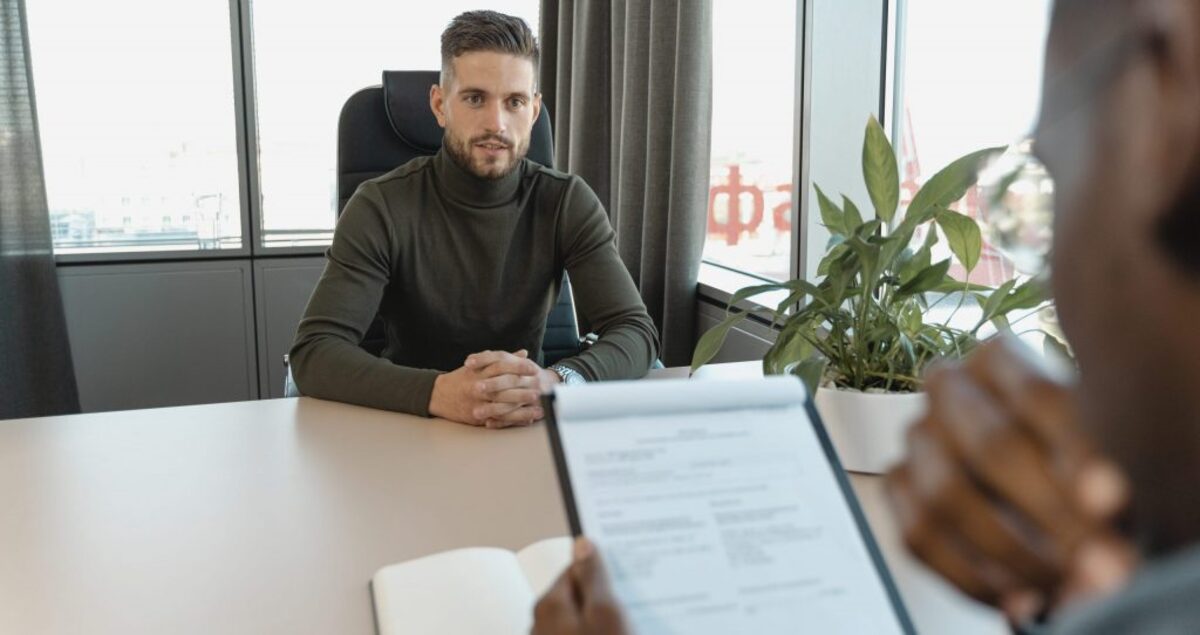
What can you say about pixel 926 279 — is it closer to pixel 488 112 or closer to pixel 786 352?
pixel 786 352

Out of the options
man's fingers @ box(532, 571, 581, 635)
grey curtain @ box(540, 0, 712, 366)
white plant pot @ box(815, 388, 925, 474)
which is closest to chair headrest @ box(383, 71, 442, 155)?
grey curtain @ box(540, 0, 712, 366)

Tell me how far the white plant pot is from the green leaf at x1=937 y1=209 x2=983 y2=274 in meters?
0.18

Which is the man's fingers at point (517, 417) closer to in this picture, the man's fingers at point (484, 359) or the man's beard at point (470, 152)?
the man's fingers at point (484, 359)

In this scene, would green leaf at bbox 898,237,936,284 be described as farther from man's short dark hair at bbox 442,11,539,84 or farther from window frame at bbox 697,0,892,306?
window frame at bbox 697,0,892,306

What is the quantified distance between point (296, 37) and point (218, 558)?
10.0ft

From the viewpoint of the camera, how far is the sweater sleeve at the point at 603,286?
6.04 ft

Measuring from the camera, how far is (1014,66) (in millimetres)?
1999

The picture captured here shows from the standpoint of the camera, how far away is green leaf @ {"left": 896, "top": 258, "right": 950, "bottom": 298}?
1117mm

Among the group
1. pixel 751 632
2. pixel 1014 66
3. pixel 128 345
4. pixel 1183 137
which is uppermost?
pixel 1014 66

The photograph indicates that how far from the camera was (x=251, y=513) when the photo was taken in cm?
110

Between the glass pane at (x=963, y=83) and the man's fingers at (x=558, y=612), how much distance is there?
148cm

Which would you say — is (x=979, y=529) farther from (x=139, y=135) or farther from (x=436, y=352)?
(x=139, y=135)

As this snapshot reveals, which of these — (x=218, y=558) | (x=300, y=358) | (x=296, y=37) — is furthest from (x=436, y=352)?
(x=296, y=37)

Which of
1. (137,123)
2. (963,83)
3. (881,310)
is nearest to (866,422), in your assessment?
(881,310)
